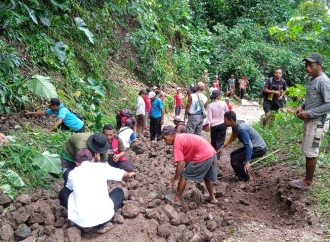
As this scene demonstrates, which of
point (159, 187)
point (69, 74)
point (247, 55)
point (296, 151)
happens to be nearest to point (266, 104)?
point (296, 151)

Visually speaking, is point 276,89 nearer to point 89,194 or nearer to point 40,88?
point 40,88

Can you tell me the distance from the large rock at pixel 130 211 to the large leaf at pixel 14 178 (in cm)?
153

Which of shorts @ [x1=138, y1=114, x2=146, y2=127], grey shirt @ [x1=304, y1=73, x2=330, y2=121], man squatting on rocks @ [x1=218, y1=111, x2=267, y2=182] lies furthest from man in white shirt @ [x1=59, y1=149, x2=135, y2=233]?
shorts @ [x1=138, y1=114, x2=146, y2=127]

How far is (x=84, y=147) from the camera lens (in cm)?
449

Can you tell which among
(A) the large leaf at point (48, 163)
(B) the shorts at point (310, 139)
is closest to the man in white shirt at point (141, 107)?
(A) the large leaf at point (48, 163)

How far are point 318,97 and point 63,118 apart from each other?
14.3ft

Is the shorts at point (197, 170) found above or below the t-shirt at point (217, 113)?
below

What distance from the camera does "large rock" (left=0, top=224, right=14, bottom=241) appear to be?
3943 millimetres

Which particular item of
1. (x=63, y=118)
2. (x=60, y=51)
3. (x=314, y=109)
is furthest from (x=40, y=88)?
(x=314, y=109)

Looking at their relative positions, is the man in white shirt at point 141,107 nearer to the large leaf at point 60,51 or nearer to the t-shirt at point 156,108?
the t-shirt at point 156,108

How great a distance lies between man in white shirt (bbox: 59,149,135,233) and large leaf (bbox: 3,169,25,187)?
1.15 m

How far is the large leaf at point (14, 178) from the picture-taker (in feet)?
15.6

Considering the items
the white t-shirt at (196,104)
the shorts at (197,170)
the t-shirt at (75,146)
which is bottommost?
the shorts at (197,170)

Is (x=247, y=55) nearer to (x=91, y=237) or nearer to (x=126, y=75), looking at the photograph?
(x=126, y=75)
